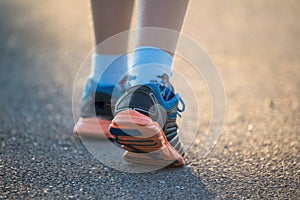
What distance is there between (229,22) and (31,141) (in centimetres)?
301

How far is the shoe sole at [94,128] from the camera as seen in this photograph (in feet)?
6.56

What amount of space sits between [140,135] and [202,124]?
922mm

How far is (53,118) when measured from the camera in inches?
97.4

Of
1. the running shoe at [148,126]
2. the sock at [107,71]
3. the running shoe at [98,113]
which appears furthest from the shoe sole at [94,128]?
the running shoe at [148,126]

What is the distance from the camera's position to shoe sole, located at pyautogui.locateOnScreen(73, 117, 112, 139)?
6.56ft

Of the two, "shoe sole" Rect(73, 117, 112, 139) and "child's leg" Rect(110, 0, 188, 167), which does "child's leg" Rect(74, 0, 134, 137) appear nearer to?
"shoe sole" Rect(73, 117, 112, 139)

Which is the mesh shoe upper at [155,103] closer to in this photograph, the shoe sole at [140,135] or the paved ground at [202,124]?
the shoe sole at [140,135]

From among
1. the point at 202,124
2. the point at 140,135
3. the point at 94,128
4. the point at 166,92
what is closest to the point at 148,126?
the point at 140,135

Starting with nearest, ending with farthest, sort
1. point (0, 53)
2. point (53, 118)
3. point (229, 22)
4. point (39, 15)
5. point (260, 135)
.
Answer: point (260, 135) → point (53, 118) → point (0, 53) → point (229, 22) → point (39, 15)

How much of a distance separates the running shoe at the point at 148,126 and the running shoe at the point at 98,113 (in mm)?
320

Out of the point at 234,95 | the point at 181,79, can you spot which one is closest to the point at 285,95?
the point at 234,95

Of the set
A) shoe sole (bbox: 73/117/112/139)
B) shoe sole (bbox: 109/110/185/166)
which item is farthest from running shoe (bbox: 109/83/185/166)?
shoe sole (bbox: 73/117/112/139)

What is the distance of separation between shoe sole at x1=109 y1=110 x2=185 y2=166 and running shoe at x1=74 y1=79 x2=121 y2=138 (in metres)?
0.38

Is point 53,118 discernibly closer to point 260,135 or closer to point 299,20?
point 260,135
